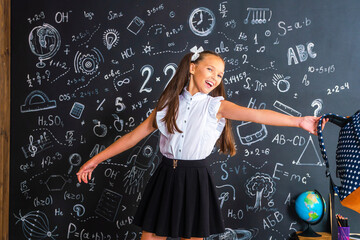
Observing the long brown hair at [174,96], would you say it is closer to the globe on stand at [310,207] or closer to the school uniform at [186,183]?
the school uniform at [186,183]

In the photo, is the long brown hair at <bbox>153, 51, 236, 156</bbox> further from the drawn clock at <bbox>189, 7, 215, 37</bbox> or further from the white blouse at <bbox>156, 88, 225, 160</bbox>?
the drawn clock at <bbox>189, 7, 215, 37</bbox>

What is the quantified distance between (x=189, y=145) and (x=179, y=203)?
1.10 ft

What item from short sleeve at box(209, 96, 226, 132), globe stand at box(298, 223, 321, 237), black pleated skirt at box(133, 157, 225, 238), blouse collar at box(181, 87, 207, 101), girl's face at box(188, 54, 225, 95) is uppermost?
girl's face at box(188, 54, 225, 95)

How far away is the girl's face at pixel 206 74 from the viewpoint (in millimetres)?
2274

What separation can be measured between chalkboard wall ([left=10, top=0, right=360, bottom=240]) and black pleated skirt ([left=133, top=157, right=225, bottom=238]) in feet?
3.03

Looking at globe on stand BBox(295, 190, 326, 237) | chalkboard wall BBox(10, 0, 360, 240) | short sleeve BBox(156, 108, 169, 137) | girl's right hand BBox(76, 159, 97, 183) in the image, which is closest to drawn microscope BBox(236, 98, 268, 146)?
chalkboard wall BBox(10, 0, 360, 240)

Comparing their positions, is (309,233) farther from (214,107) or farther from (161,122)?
(161,122)

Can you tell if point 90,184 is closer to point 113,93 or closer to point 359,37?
point 113,93

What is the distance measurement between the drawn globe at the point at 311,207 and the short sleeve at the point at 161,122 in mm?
1326

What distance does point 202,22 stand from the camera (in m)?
3.11

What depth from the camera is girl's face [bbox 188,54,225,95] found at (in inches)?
89.5

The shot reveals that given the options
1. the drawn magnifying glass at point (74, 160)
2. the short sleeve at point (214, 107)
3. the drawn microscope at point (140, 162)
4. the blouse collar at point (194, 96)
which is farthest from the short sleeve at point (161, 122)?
the drawn magnifying glass at point (74, 160)

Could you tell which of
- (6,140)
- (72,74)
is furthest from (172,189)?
(6,140)

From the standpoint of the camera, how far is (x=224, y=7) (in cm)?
311
